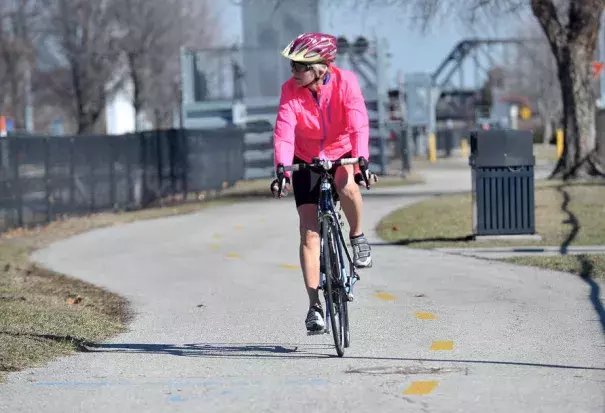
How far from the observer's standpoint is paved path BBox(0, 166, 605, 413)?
6598 millimetres

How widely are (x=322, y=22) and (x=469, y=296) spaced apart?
21217 millimetres

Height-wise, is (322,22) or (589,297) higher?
(322,22)

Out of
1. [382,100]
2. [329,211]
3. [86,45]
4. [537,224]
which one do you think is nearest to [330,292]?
[329,211]

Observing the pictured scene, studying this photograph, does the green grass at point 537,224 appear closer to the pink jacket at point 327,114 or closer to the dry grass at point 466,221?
the dry grass at point 466,221

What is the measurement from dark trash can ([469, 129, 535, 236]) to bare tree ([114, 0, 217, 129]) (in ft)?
125

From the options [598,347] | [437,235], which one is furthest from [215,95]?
[598,347]

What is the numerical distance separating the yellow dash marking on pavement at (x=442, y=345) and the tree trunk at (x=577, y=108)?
18336 mm

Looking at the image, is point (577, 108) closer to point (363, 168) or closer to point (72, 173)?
point (72, 173)

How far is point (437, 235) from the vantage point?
52.9 feet

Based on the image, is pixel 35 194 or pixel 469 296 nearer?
pixel 469 296

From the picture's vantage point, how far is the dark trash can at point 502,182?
14586 mm

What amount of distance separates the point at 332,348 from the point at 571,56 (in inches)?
753

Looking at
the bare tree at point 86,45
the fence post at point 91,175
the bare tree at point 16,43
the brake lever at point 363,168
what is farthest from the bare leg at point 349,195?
the bare tree at point 86,45

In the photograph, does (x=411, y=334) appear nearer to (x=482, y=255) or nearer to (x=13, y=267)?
(x=482, y=255)
